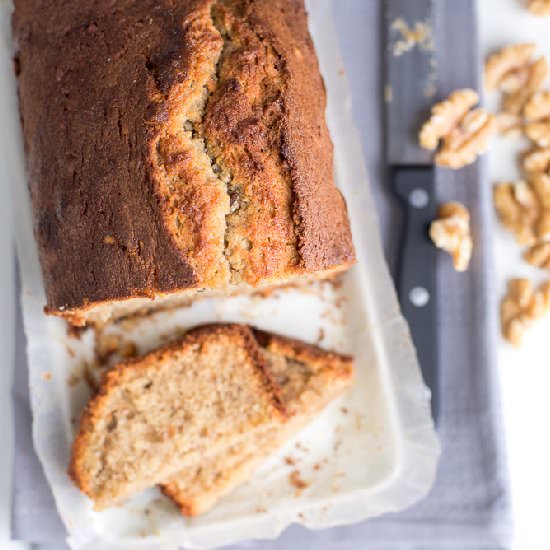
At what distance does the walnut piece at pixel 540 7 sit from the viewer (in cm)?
295

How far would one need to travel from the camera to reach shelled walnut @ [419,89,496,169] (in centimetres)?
280

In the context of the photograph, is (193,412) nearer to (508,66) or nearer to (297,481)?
(297,481)

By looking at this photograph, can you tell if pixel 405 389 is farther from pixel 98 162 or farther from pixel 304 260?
pixel 98 162

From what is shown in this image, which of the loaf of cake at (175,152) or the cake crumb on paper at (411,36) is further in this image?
the cake crumb on paper at (411,36)

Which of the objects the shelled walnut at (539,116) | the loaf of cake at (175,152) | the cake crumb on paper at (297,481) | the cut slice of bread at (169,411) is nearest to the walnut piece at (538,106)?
the shelled walnut at (539,116)

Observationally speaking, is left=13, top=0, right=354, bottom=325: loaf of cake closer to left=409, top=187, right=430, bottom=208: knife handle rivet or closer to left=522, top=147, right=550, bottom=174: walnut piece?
left=409, top=187, right=430, bottom=208: knife handle rivet

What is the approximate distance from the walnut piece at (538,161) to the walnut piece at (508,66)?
313 millimetres

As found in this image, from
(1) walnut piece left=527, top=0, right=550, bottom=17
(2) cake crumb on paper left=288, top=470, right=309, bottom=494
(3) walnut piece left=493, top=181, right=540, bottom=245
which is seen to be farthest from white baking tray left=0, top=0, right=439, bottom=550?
(1) walnut piece left=527, top=0, right=550, bottom=17

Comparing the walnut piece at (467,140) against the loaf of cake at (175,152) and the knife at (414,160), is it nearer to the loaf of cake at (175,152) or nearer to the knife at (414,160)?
the knife at (414,160)

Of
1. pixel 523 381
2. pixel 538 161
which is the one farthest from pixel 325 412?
pixel 538 161

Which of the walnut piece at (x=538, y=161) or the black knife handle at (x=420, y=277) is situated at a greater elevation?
the walnut piece at (x=538, y=161)

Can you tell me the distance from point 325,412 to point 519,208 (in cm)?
126

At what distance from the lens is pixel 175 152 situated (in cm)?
208

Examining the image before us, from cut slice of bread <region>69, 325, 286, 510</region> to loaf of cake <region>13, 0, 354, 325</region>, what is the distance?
1.82 feet
